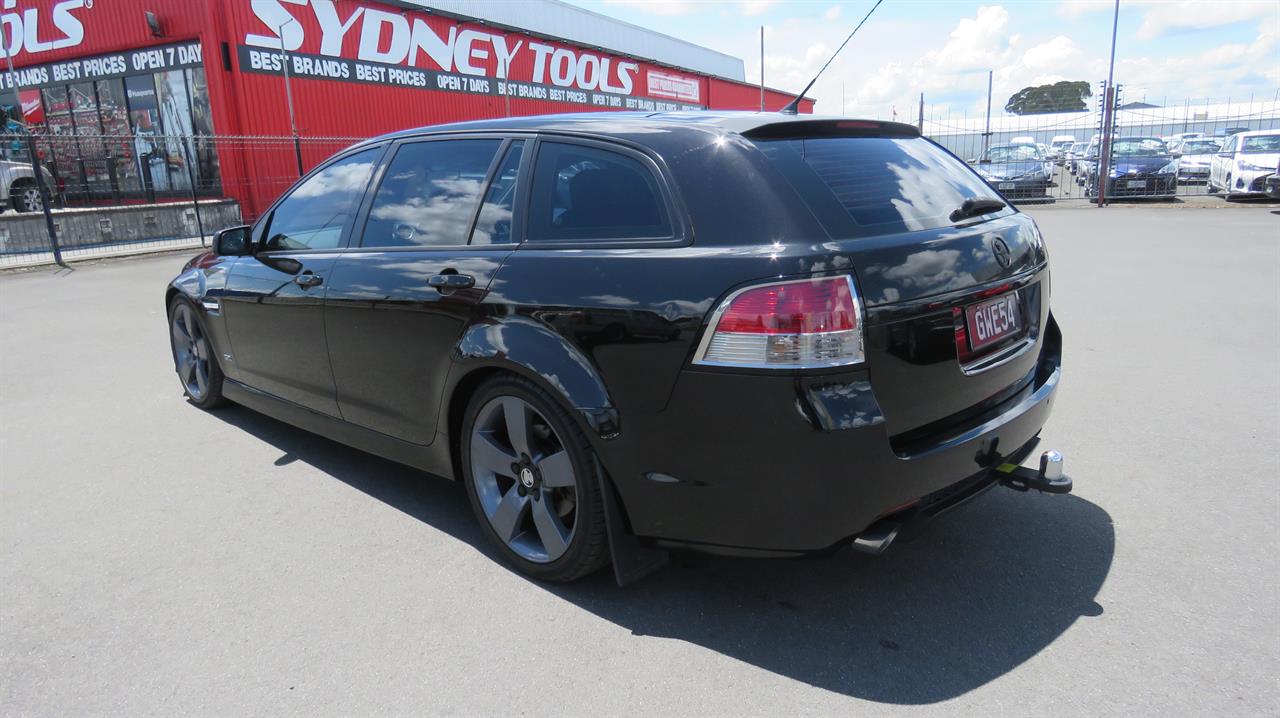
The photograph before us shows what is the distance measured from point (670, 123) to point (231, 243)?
2775mm

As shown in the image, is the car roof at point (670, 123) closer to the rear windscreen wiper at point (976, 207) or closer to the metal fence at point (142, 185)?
the rear windscreen wiper at point (976, 207)

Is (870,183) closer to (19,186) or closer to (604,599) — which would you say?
(604,599)

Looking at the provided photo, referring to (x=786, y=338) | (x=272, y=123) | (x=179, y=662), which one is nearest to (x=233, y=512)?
(x=179, y=662)

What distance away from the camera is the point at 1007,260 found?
2.85m

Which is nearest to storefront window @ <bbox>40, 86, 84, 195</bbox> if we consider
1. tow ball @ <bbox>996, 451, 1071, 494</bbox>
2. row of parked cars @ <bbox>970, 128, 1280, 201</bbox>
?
tow ball @ <bbox>996, 451, 1071, 494</bbox>

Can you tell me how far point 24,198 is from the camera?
661 inches

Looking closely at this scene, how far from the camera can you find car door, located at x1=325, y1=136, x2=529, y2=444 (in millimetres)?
3135

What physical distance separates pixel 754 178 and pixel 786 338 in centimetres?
57

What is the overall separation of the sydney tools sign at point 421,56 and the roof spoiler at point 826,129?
55.7ft

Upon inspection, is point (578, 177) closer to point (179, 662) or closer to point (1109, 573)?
point (179, 662)

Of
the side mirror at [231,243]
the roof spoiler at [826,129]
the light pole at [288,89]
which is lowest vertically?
the side mirror at [231,243]

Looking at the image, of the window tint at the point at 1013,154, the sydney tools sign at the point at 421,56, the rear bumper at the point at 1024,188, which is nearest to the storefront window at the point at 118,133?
the sydney tools sign at the point at 421,56

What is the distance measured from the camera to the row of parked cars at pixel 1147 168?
61.9 feet

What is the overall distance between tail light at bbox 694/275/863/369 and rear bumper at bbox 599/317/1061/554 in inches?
2.3
